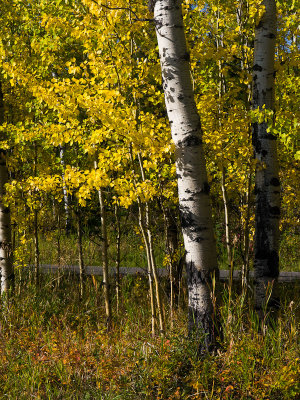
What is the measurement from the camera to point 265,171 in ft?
15.0

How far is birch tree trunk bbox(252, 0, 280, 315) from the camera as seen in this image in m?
4.50

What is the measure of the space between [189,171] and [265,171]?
53.2 inches

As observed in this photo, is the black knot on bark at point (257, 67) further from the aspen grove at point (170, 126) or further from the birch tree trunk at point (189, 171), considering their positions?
the birch tree trunk at point (189, 171)

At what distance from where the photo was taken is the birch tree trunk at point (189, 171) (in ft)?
11.7

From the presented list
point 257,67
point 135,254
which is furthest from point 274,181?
point 135,254

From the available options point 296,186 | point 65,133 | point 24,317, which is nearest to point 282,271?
point 296,186

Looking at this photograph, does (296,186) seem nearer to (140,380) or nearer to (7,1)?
(140,380)

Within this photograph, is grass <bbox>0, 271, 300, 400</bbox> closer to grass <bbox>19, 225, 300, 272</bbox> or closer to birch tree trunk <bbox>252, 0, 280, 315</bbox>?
birch tree trunk <bbox>252, 0, 280, 315</bbox>

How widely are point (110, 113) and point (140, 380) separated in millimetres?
2292

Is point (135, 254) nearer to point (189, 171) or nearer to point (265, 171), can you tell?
point (265, 171)

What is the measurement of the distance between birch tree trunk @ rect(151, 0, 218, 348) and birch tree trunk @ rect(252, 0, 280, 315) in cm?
111

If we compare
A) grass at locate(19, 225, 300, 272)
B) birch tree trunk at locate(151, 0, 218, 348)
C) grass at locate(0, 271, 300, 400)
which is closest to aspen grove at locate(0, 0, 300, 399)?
birch tree trunk at locate(151, 0, 218, 348)

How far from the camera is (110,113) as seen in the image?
3953 mm

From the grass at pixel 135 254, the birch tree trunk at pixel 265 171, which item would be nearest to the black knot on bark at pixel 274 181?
the birch tree trunk at pixel 265 171
